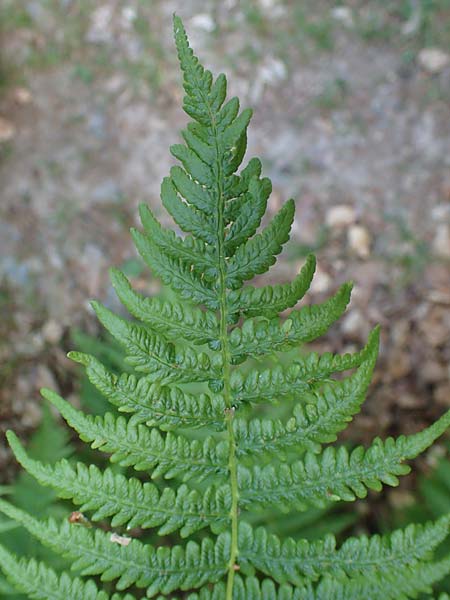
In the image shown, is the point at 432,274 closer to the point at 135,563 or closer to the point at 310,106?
the point at 310,106

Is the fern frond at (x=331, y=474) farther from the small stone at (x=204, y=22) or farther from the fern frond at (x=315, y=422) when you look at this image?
the small stone at (x=204, y=22)

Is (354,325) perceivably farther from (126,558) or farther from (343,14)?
(126,558)

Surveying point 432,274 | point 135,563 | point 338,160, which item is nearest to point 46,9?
point 338,160

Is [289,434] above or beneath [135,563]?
above

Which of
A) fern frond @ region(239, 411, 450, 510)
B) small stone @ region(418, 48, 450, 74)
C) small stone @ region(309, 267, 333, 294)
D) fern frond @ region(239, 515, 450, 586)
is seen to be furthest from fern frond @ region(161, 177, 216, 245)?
small stone @ region(418, 48, 450, 74)

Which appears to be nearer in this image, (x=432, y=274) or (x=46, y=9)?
(x=432, y=274)

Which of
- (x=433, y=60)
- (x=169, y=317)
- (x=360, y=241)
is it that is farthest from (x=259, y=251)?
(x=433, y=60)

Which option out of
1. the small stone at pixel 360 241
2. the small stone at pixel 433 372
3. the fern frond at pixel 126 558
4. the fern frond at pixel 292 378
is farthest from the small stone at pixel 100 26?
the fern frond at pixel 126 558
